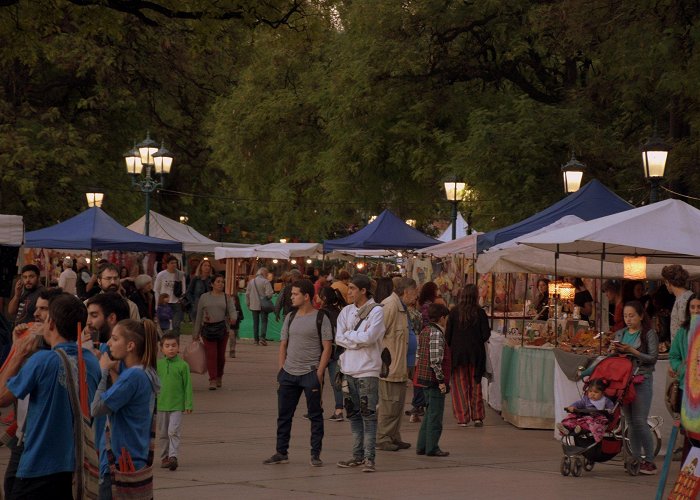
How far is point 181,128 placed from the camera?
44688mm

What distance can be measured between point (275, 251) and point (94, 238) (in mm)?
15378

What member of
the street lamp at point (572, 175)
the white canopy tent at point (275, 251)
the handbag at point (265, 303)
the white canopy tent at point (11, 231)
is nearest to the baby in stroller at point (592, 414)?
the white canopy tent at point (11, 231)

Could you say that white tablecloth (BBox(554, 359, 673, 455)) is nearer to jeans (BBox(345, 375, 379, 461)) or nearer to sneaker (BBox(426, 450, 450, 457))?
sneaker (BBox(426, 450, 450, 457))

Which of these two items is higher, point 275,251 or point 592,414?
point 275,251

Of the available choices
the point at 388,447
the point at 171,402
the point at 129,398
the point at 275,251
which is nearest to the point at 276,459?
the point at 171,402

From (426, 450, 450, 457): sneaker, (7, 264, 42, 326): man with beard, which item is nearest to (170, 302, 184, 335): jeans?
(7, 264, 42, 326): man with beard

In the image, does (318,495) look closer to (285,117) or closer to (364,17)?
(364,17)

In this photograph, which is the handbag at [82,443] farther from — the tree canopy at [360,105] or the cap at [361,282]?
the tree canopy at [360,105]

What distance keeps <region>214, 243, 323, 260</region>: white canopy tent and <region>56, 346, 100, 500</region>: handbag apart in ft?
100

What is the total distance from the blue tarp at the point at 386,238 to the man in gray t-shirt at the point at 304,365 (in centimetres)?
1682

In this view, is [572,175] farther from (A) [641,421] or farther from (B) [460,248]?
(A) [641,421]

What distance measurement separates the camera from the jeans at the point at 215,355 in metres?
21.5

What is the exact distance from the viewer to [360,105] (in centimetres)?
3594

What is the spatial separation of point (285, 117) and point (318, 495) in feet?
106
